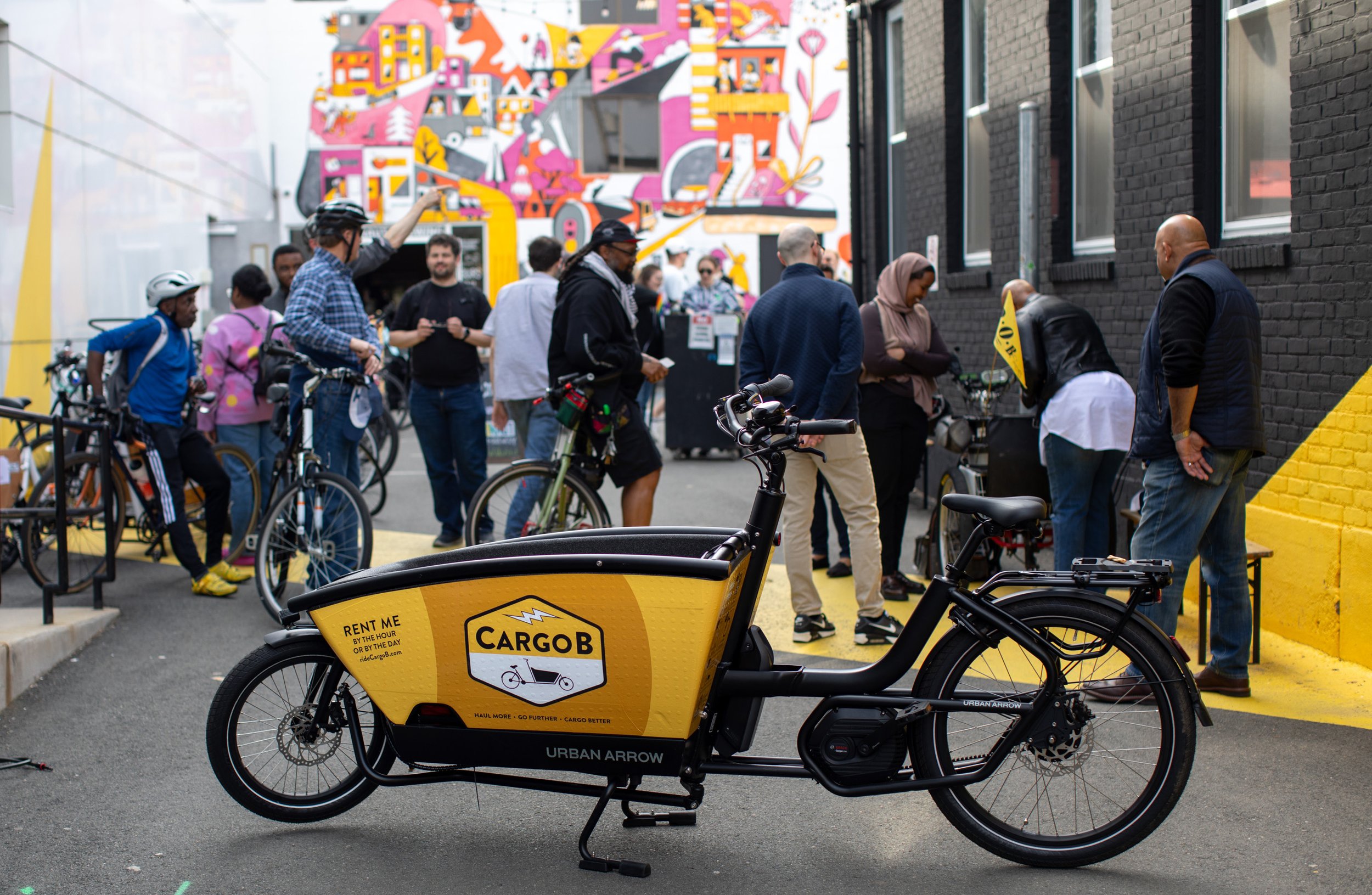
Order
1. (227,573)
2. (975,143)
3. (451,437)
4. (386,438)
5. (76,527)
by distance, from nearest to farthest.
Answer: (227,573) < (76,527) < (451,437) < (975,143) < (386,438)

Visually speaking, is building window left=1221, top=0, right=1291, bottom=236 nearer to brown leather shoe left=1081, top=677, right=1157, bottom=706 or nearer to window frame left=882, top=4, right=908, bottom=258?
brown leather shoe left=1081, top=677, right=1157, bottom=706

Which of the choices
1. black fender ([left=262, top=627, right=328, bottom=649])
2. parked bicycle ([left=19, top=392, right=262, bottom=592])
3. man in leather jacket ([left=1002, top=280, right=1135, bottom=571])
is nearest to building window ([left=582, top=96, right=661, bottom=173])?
parked bicycle ([left=19, top=392, right=262, bottom=592])

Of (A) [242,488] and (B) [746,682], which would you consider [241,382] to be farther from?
(B) [746,682]

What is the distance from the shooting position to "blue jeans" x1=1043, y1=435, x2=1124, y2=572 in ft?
21.4

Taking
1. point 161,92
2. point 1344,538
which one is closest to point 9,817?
point 1344,538

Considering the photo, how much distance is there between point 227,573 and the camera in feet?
26.3

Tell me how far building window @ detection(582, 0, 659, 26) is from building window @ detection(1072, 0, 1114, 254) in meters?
16.7

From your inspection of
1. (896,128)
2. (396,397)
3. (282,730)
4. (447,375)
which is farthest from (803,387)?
(396,397)

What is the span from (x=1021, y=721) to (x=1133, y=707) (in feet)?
1.05

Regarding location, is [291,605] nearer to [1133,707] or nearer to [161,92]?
[1133,707]

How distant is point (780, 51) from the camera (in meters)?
24.3

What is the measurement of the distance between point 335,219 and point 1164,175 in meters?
4.83

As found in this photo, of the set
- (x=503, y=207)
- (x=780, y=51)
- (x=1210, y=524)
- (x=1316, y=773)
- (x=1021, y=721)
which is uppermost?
(x=780, y=51)

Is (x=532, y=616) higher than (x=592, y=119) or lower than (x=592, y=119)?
lower
